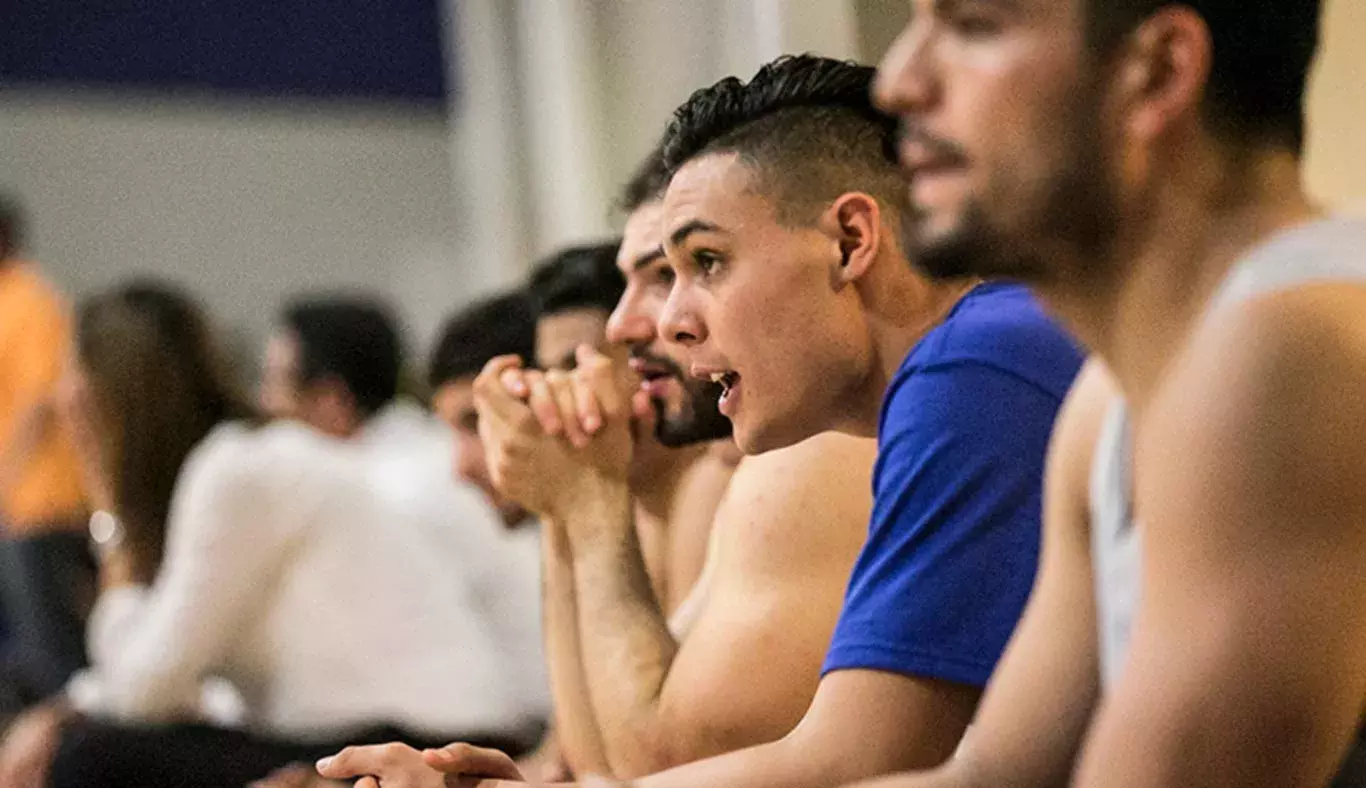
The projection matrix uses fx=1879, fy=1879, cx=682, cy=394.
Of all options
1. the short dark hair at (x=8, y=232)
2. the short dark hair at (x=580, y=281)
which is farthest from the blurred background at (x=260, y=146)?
the short dark hair at (x=580, y=281)

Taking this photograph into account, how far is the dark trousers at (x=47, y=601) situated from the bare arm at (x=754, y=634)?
1960 millimetres

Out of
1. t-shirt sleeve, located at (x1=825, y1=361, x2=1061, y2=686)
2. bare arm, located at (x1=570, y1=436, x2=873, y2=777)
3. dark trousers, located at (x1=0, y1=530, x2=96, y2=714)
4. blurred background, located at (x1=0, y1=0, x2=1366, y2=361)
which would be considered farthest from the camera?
blurred background, located at (x1=0, y1=0, x2=1366, y2=361)

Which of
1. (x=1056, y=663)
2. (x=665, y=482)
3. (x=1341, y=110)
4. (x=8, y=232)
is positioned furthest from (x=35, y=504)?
(x=1056, y=663)

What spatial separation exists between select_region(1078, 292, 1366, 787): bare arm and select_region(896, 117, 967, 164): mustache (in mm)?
161

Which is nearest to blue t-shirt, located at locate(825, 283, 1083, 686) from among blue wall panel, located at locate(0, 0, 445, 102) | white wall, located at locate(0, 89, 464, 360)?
white wall, located at locate(0, 89, 464, 360)

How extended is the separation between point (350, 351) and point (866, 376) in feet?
8.01

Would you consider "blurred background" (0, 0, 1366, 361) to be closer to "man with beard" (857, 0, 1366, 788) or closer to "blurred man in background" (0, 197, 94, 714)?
"blurred man in background" (0, 197, 94, 714)

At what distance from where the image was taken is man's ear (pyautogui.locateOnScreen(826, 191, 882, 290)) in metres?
1.37

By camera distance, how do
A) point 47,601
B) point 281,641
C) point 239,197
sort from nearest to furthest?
point 281,641, point 47,601, point 239,197

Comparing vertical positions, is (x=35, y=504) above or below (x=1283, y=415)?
below

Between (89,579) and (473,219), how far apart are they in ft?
11.9

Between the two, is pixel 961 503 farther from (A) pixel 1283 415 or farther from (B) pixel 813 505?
(A) pixel 1283 415

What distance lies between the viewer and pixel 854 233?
54.4 inches

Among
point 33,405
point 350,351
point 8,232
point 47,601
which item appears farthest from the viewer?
point 8,232
